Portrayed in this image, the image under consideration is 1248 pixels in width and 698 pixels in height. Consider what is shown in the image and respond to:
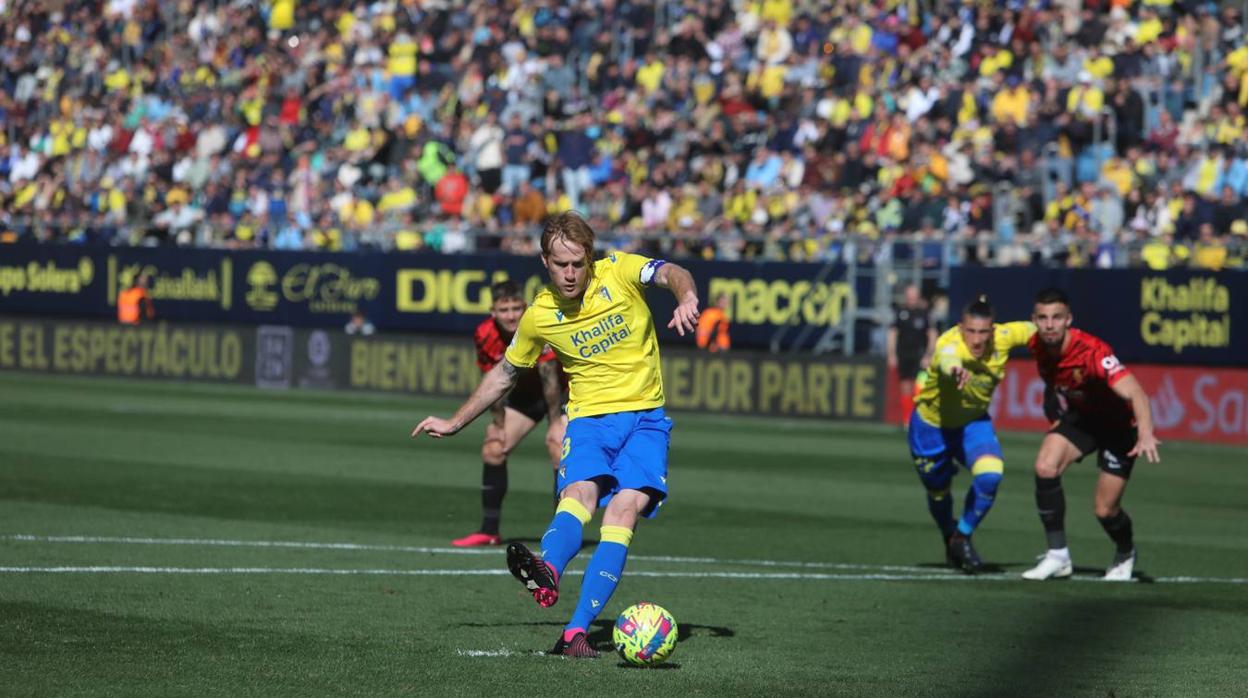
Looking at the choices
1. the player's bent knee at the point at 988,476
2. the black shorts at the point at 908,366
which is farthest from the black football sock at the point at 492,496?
the black shorts at the point at 908,366

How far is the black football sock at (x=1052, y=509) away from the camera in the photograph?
43.1 feet

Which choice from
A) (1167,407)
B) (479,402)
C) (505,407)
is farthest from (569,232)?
(1167,407)

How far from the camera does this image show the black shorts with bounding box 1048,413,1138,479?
43.2 feet

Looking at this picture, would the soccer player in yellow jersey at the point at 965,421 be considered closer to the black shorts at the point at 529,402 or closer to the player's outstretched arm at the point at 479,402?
the black shorts at the point at 529,402

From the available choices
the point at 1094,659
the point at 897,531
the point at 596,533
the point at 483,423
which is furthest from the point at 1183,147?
the point at 1094,659

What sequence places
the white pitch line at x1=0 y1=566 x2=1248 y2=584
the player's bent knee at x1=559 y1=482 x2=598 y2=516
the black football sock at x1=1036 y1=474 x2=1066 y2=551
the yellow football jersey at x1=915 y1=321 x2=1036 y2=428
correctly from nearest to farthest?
the player's bent knee at x1=559 y1=482 x2=598 y2=516, the white pitch line at x1=0 y1=566 x2=1248 y2=584, the yellow football jersey at x1=915 y1=321 x2=1036 y2=428, the black football sock at x1=1036 y1=474 x2=1066 y2=551

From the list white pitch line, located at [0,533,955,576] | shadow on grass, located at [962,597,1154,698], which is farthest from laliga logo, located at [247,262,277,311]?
shadow on grass, located at [962,597,1154,698]

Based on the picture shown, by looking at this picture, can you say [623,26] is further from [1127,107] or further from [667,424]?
[667,424]

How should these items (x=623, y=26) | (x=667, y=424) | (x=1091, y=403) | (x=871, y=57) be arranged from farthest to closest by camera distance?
(x=623, y=26) → (x=871, y=57) → (x=1091, y=403) → (x=667, y=424)

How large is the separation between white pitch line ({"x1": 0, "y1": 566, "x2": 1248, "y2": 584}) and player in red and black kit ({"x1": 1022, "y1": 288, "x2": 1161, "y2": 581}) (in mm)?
246

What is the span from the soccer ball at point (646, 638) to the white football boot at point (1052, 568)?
491cm

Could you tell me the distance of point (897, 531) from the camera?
52.9 feet

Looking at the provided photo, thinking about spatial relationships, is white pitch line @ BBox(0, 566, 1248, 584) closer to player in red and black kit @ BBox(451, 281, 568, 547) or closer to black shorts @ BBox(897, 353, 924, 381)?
player in red and black kit @ BBox(451, 281, 568, 547)

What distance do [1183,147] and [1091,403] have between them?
1567 centimetres
